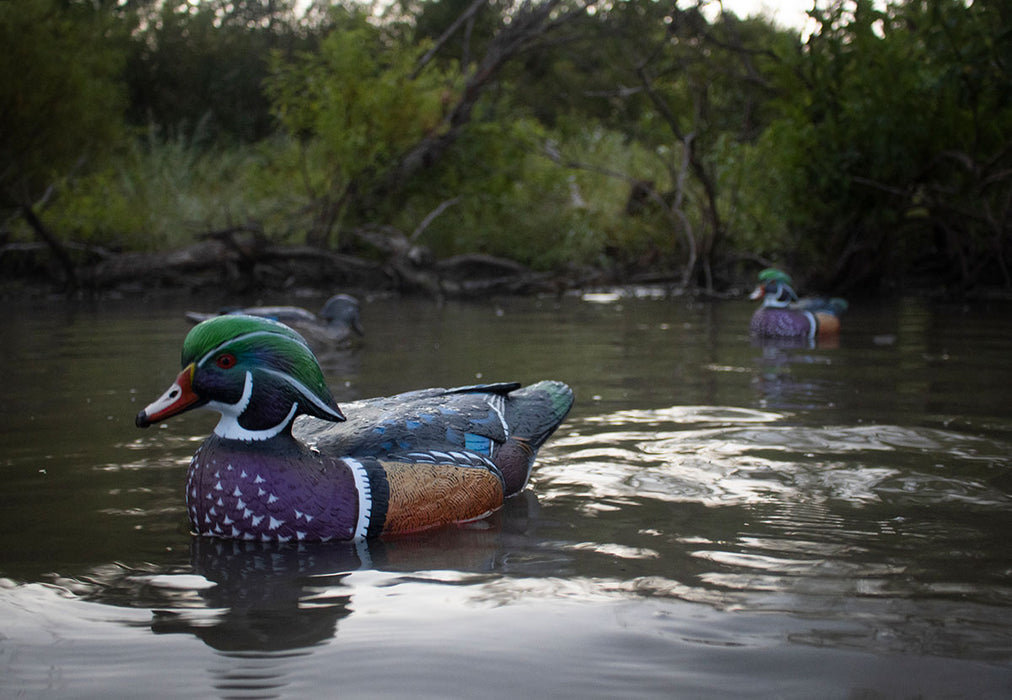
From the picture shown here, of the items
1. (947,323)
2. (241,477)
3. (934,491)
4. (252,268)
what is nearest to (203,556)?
(241,477)

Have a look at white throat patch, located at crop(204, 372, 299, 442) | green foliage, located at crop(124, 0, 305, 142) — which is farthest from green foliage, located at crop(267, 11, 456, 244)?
white throat patch, located at crop(204, 372, 299, 442)

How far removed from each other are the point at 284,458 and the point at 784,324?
7577mm

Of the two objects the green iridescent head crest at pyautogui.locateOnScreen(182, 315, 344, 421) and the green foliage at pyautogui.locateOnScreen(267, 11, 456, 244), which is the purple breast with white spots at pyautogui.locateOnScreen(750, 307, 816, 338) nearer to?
the green iridescent head crest at pyautogui.locateOnScreen(182, 315, 344, 421)

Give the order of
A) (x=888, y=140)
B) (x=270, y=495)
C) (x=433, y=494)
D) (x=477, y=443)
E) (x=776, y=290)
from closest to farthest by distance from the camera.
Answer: (x=270, y=495) < (x=433, y=494) < (x=477, y=443) < (x=776, y=290) < (x=888, y=140)

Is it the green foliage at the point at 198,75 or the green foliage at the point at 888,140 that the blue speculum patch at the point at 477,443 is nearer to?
the green foliage at the point at 888,140

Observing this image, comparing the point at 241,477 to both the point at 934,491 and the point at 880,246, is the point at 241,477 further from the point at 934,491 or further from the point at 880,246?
the point at 880,246

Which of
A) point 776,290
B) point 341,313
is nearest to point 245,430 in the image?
point 341,313

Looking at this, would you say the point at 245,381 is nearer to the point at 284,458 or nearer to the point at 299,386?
the point at 299,386

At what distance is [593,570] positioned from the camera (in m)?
3.60

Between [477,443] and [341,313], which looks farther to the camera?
[341,313]

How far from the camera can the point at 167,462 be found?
5293 mm

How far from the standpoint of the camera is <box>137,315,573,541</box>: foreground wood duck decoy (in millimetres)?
3744

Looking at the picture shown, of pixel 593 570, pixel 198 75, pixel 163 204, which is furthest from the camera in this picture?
pixel 198 75

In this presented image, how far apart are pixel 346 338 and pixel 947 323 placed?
656 cm
